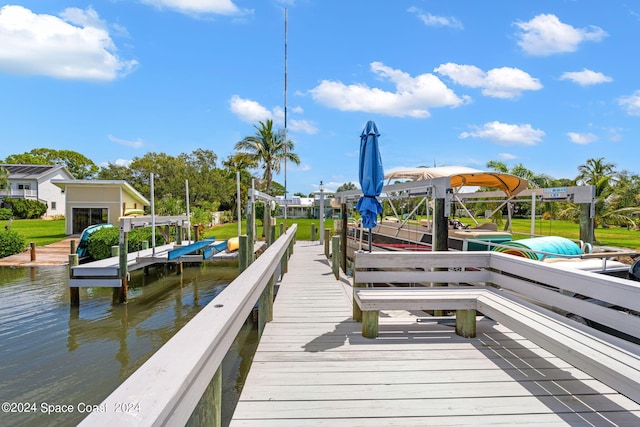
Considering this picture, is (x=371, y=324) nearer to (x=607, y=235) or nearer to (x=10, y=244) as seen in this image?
(x=10, y=244)

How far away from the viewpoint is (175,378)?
53.5 inches

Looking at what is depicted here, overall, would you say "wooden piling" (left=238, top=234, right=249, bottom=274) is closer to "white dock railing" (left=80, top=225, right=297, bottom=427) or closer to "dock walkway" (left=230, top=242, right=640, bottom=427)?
"dock walkway" (left=230, top=242, right=640, bottom=427)

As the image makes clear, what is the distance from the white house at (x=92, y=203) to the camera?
23.6 m

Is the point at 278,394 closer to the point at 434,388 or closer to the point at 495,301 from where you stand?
the point at 434,388

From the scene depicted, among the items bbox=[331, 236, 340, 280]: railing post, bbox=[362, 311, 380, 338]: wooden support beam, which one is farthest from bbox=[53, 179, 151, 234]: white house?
bbox=[362, 311, 380, 338]: wooden support beam

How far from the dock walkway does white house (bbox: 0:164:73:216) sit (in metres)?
43.6

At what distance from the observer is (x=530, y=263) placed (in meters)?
3.77

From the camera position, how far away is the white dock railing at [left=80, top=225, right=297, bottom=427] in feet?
3.63

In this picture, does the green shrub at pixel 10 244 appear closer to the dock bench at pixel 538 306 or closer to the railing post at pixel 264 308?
the railing post at pixel 264 308

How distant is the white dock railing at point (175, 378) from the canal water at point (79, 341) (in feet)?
11.3

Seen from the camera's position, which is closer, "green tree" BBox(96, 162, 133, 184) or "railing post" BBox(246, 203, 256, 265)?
"railing post" BBox(246, 203, 256, 265)

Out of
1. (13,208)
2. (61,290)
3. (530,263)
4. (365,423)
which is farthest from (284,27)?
(13,208)

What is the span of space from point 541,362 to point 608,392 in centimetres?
59

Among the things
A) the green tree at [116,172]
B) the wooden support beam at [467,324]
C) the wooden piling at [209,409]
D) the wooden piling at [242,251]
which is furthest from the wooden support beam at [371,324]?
the green tree at [116,172]
